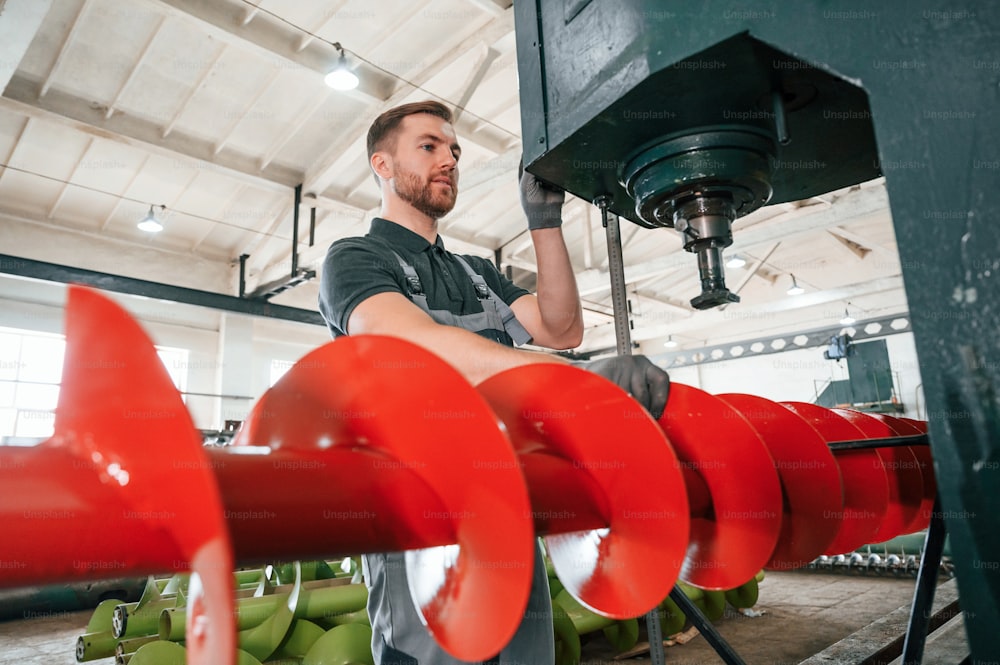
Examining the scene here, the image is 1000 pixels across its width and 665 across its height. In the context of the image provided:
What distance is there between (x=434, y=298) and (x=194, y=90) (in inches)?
203

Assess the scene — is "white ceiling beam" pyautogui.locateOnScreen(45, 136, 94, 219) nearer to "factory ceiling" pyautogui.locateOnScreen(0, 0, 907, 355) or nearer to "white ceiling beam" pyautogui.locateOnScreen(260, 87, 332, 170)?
"factory ceiling" pyautogui.locateOnScreen(0, 0, 907, 355)

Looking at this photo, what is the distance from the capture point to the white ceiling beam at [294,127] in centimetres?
564

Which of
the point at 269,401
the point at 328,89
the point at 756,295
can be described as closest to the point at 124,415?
the point at 269,401

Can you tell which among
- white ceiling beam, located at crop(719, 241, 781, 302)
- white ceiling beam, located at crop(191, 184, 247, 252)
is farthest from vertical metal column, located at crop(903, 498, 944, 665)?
white ceiling beam, located at crop(719, 241, 781, 302)

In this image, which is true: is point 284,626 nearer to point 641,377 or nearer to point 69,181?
point 641,377

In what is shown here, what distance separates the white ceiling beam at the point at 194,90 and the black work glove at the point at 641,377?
5.38 m

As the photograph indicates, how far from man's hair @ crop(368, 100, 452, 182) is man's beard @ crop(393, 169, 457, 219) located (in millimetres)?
74

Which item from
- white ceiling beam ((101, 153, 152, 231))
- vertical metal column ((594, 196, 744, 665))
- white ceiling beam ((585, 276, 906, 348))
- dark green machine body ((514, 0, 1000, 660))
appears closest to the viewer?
dark green machine body ((514, 0, 1000, 660))

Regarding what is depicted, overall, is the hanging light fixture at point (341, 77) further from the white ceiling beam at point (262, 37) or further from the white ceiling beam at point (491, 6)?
the white ceiling beam at point (491, 6)

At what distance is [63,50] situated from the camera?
189 inches

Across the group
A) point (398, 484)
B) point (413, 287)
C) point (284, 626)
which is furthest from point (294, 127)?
point (398, 484)

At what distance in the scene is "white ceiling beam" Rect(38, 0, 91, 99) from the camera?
4.52 m

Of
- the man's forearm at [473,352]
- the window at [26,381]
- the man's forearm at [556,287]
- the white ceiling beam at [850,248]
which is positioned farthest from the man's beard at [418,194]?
the white ceiling beam at [850,248]

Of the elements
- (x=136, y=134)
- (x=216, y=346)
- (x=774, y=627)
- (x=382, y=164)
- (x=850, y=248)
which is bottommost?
(x=774, y=627)
